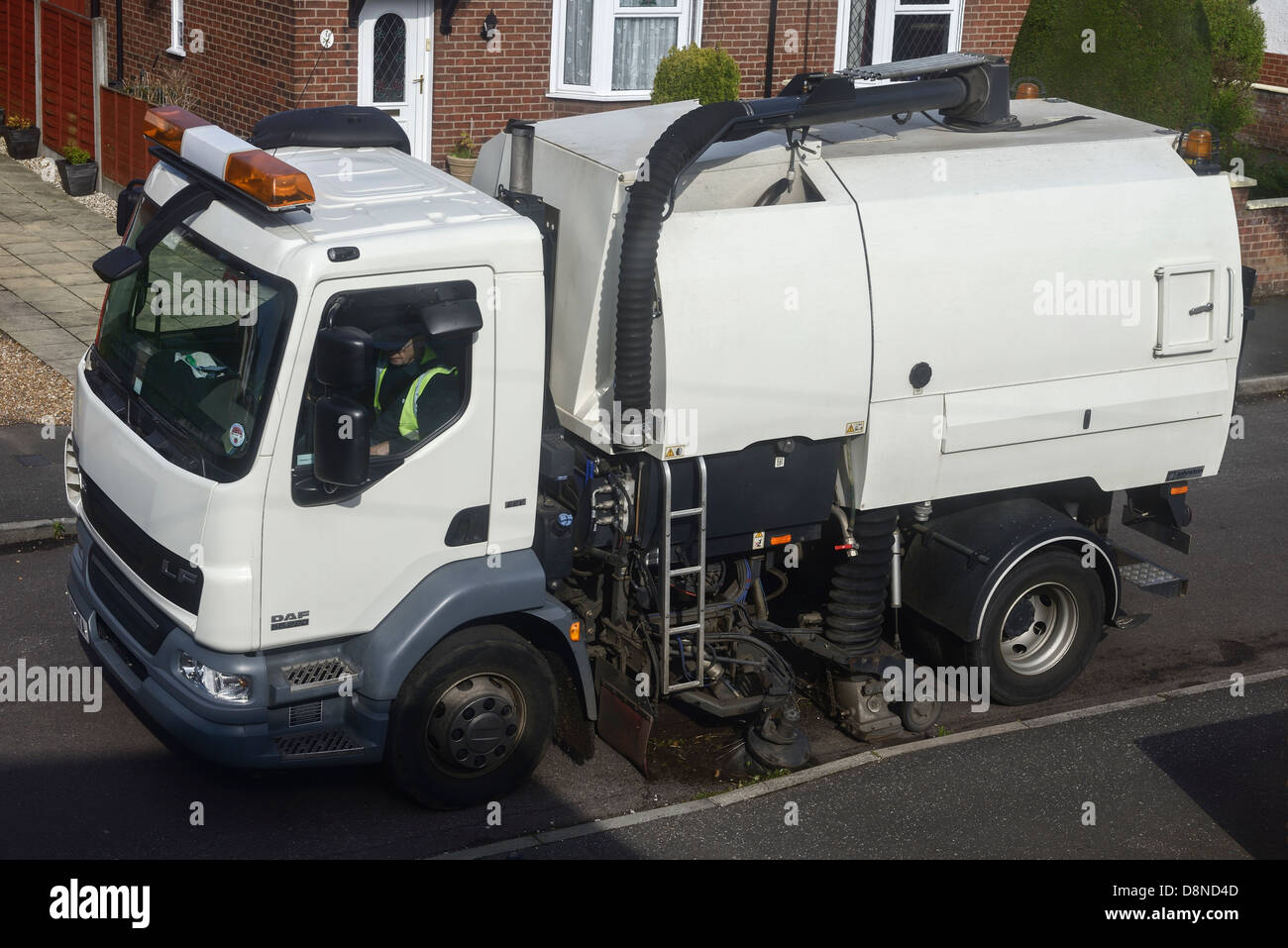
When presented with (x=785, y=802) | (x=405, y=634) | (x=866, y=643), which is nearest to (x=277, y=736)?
(x=405, y=634)

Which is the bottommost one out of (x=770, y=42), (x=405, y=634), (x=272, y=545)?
(x=405, y=634)

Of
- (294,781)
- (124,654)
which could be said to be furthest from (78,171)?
(294,781)

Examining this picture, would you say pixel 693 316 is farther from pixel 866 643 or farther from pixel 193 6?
pixel 193 6

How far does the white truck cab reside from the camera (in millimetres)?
5918

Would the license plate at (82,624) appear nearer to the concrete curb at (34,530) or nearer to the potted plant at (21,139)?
the concrete curb at (34,530)

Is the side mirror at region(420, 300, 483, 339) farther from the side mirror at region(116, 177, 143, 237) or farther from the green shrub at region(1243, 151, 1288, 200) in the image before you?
the green shrub at region(1243, 151, 1288, 200)

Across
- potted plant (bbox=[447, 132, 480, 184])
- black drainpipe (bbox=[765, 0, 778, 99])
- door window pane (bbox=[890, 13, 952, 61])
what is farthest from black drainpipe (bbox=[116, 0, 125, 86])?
door window pane (bbox=[890, 13, 952, 61])

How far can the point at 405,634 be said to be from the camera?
6.14 metres

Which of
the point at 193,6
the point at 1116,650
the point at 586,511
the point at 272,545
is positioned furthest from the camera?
the point at 193,6

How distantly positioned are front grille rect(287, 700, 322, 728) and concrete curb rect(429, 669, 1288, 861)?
31.3 inches

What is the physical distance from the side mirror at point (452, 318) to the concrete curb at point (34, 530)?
438 cm

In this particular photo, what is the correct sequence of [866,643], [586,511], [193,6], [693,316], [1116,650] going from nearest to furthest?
[693,316] < [586,511] < [866,643] < [1116,650] < [193,6]

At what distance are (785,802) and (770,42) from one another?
38.5ft

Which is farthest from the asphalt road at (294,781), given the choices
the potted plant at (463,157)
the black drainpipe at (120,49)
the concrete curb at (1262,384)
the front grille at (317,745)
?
the black drainpipe at (120,49)
